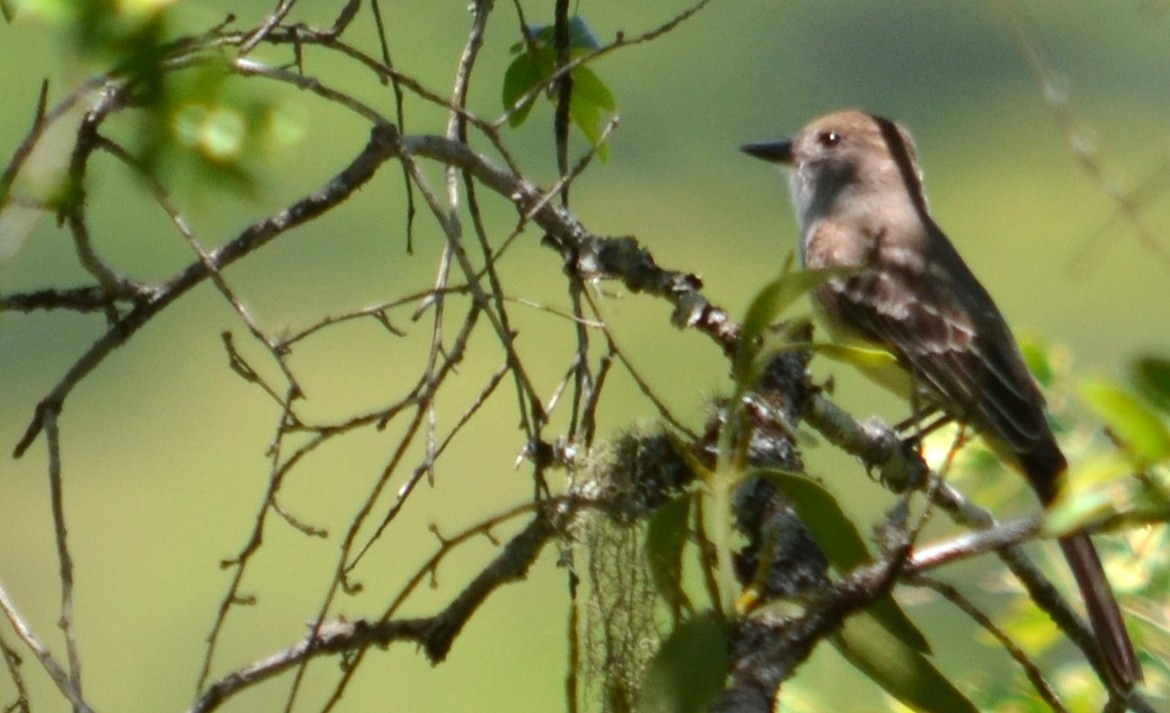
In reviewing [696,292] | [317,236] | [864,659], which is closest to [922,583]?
[864,659]

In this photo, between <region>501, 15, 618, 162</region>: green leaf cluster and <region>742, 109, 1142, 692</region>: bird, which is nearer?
<region>501, 15, 618, 162</region>: green leaf cluster

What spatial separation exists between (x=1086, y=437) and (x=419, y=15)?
3782 millimetres

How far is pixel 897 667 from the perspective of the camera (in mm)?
1239

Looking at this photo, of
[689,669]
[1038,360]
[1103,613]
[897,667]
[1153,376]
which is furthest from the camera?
[1038,360]

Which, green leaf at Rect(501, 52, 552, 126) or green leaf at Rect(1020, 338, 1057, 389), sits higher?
green leaf at Rect(501, 52, 552, 126)

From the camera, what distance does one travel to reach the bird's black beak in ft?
12.4

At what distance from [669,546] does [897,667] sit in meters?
0.21

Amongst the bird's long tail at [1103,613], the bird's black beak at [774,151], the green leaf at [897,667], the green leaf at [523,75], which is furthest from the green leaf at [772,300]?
the bird's black beak at [774,151]

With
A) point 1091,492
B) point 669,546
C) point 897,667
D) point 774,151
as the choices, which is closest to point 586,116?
point 669,546

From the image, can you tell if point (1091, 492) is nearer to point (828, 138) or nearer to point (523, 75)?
point (523, 75)

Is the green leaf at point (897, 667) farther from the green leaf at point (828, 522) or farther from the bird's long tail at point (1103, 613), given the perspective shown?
the bird's long tail at point (1103, 613)

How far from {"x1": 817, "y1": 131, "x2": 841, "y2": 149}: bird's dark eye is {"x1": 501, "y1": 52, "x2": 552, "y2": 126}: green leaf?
6.43 feet

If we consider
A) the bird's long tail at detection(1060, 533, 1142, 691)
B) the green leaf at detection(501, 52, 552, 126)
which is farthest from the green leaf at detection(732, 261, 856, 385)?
the green leaf at detection(501, 52, 552, 126)

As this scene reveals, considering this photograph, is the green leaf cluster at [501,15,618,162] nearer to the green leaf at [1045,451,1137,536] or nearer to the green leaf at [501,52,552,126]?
the green leaf at [501,52,552,126]
